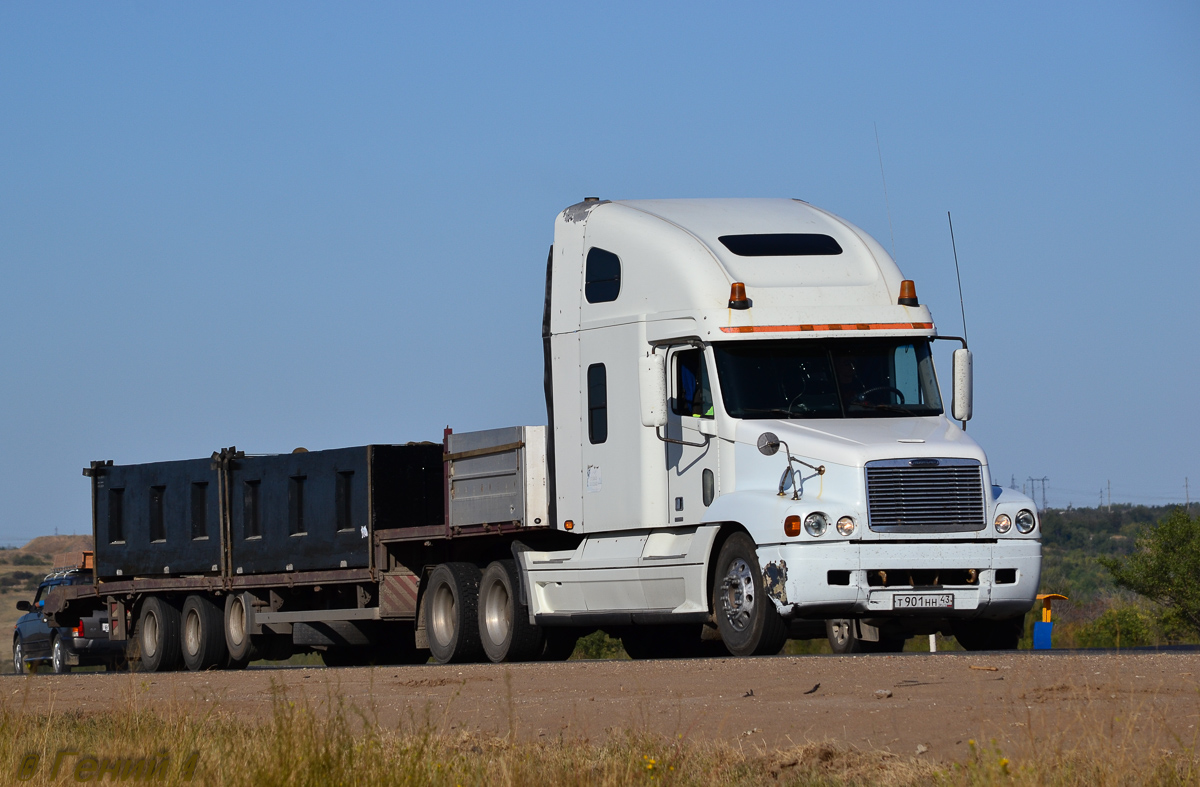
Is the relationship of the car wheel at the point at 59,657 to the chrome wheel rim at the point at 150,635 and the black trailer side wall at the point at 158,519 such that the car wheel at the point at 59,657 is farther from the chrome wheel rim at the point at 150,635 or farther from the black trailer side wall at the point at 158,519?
the chrome wheel rim at the point at 150,635

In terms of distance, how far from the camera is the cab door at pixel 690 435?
1577cm

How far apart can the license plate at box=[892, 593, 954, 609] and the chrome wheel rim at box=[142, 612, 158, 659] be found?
1323 cm

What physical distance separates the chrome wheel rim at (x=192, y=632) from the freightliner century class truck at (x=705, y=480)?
3395 millimetres

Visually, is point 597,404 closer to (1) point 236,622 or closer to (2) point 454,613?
(2) point 454,613

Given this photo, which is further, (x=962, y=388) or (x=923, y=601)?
(x=962, y=388)

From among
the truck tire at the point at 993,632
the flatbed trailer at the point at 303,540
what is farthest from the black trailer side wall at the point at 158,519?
the truck tire at the point at 993,632

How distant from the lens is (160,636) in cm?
2420

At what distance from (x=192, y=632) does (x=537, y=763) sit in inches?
619

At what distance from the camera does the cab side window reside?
16.0 meters

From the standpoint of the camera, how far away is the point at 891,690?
37.8 ft

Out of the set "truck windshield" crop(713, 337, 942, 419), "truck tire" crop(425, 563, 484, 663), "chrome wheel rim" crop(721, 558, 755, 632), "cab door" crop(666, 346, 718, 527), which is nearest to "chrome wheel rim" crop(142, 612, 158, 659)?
"truck tire" crop(425, 563, 484, 663)

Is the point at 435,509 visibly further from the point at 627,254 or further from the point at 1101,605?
the point at 1101,605

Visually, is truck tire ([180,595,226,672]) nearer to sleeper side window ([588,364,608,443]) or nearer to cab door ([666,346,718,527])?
sleeper side window ([588,364,608,443])

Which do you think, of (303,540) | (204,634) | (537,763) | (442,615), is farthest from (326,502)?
(537,763)
